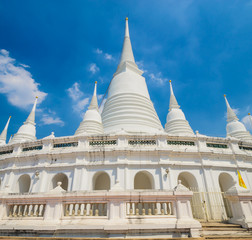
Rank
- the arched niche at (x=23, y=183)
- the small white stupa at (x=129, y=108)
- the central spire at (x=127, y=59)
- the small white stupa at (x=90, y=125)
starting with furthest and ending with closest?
the central spire at (x=127, y=59) < the small white stupa at (x=90, y=125) < the small white stupa at (x=129, y=108) < the arched niche at (x=23, y=183)

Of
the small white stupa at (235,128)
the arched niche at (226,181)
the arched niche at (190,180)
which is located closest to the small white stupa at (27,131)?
the arched niche at (190,180)

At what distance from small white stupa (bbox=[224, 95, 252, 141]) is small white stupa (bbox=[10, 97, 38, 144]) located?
28.4 metres

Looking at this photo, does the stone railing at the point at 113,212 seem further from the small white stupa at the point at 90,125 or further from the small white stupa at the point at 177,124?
the small white stupa at the point at 177,124

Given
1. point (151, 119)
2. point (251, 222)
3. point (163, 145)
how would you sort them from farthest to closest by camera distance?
point (151, 119), point (163, 145), point (251, 222)

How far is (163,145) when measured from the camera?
49.4ft

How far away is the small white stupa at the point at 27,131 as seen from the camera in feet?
80.8

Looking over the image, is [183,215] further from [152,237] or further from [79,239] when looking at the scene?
[79,239]

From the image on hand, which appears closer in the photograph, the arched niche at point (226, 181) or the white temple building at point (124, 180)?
the white temple building at point (124, 180)

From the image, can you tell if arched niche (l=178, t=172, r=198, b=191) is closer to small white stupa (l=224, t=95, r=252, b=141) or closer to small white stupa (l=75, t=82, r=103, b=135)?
small white stupa (l=75, t=82, r=103, b=135)

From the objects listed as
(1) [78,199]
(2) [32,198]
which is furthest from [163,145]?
(2) [32,198]

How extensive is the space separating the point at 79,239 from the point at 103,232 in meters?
0.87

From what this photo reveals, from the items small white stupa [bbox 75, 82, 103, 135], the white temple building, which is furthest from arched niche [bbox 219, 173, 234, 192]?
small white stupa [bbox 75, 82, 103, 135]

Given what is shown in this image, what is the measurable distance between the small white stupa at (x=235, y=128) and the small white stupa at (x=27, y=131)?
2844 centimetres

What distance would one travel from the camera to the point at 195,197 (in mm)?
13391
